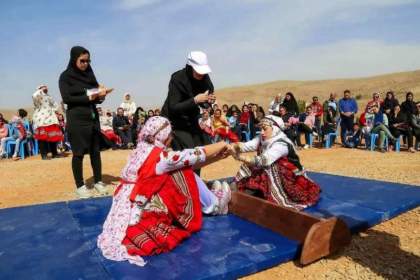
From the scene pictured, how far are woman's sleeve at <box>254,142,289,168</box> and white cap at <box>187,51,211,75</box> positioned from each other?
43.0 inches

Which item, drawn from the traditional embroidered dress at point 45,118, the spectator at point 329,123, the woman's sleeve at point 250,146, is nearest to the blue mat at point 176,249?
the woman's sleeve at point 250,146

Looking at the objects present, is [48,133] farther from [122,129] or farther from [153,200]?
[153,200]

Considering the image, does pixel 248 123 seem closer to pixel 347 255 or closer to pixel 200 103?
pixel 200 103

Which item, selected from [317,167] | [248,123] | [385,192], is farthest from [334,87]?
[385,192]

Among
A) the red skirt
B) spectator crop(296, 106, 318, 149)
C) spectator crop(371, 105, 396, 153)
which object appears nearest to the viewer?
spectator crop(371, 105, 396, 153)

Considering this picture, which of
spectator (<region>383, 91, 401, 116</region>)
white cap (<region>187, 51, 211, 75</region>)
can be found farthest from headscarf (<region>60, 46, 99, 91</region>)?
spectator (<region>383, 91, 401, 116</region>)

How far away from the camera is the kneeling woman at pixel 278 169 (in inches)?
174

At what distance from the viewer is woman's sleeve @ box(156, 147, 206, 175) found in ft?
11.5

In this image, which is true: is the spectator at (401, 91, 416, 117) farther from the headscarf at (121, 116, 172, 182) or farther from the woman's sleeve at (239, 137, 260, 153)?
the headscarf at (121, 116, 172, 182)

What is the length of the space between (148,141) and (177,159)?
1.01ft

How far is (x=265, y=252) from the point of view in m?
3.31

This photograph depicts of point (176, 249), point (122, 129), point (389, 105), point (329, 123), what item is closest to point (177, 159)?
point (176, 249)

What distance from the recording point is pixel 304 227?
3.47 metres

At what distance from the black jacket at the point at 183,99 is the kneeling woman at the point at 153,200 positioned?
86 cm
